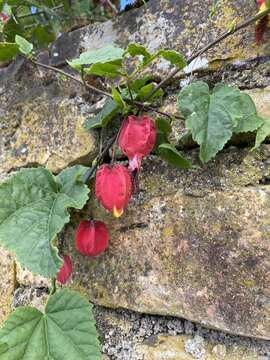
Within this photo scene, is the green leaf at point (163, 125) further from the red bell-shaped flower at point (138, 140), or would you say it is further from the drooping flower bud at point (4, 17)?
the drooping flower bud at point (4, 17)

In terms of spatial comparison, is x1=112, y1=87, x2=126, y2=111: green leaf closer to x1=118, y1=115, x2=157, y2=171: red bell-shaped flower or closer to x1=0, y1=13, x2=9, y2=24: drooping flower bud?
x1=118, y1=115, x2=157, y2=171: red bell-shaped flower

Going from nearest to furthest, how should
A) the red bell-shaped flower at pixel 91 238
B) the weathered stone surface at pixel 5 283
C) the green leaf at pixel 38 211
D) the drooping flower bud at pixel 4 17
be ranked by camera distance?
1. the green leaf at pixel 38 211
2. the red bell-shaped flower at pixel 91 238
3. the weathered stone surface at pixel 5 283
4. the drooping flower bud at pixel 4 17

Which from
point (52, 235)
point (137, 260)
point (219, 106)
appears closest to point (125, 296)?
point (137, 260)

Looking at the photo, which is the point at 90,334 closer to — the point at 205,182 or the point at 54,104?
the point at 205,182

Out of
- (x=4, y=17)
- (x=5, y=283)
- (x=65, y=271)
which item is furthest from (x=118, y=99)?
(x=4, y=17)

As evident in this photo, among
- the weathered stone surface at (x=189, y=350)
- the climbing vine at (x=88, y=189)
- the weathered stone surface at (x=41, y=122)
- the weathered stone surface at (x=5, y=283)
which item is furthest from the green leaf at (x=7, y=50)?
the weathered stone surface at (x=189, y=350)

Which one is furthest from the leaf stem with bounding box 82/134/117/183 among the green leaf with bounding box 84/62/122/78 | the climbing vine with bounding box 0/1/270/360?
the green leaf with bounding box 84/62/122/78

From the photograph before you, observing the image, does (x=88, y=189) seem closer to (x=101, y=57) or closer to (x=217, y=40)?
(x=101, y=57)

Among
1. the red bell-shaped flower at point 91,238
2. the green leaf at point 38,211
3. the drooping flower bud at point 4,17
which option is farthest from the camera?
the drooping flower bud at point 4,17
